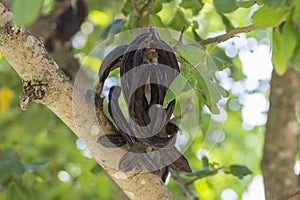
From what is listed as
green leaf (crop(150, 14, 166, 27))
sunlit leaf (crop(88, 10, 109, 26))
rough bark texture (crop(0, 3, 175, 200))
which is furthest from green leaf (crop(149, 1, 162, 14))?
sunlit leaf (crop(88, 10, 109, 26))

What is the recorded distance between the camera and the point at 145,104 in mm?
1037

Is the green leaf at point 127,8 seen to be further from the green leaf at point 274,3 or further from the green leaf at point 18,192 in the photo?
the green leaf at point 274,3

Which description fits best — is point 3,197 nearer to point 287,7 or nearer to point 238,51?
point 238,51

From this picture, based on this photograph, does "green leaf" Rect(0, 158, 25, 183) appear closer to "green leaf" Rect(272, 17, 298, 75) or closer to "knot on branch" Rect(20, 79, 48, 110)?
"knot on branch" Rect(20, 79, 48, 110)

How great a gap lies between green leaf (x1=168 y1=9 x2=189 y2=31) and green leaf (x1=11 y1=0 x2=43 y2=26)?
87 centimetres

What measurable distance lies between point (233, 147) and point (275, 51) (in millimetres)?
2004

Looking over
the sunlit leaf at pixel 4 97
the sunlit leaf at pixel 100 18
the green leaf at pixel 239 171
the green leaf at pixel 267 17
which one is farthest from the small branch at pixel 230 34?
the sunlit leaf at pixel 100 18

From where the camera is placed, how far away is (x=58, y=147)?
9.30 feet

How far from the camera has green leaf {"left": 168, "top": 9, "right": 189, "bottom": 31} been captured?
5.03ft

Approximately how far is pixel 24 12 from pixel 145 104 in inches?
15.5

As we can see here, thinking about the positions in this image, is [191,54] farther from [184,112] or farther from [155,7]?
[155,7]

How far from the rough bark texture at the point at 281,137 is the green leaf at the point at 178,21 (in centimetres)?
52

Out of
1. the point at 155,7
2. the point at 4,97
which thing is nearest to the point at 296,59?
the point at 155,7

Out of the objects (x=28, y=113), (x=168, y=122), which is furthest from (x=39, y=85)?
(x=28, y=113)
